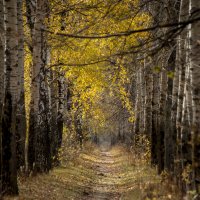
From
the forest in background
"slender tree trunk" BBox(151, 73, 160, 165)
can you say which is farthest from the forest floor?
"slender tree trunk" BBox(151, 73, 160, 165)

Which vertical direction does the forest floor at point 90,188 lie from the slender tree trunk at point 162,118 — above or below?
below

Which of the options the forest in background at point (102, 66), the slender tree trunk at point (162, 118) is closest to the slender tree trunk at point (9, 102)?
the forest in background at point (102, 66)

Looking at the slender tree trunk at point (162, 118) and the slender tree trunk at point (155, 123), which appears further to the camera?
the slender tree trunk at point (155, 123)

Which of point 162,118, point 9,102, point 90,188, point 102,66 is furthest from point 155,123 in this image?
point 9,102

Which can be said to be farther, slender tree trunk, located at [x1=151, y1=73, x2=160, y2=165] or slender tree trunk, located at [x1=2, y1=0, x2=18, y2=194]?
slender tree trunk, located at [x1=151, y1=73, x2=160, y2=165]

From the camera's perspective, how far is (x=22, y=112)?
11219 millimetres

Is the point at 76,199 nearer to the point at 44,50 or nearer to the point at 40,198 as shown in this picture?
the point at 40,198

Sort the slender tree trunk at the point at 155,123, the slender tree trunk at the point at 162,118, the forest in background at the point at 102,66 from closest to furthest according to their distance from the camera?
1. the forest in background at the point at 102,66
2. the slender tree trunk at the point at 162,118
3. the slender tree trunk at the point at 155,123

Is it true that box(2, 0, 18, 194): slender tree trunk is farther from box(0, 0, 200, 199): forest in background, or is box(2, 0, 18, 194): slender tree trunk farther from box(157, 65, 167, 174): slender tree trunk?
box(157, 65, 167, 174): slender tree trunk

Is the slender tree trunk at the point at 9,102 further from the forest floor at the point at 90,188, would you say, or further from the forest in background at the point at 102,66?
the forest floor at the point at 90,188

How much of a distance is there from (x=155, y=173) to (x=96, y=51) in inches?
198

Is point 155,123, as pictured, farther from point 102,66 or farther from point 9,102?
point 9,102

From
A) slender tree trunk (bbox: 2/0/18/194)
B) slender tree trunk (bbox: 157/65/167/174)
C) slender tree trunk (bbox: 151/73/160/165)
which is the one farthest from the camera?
slender tree trunk (bbox: 151/73/160/165)

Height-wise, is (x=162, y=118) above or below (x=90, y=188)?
above
